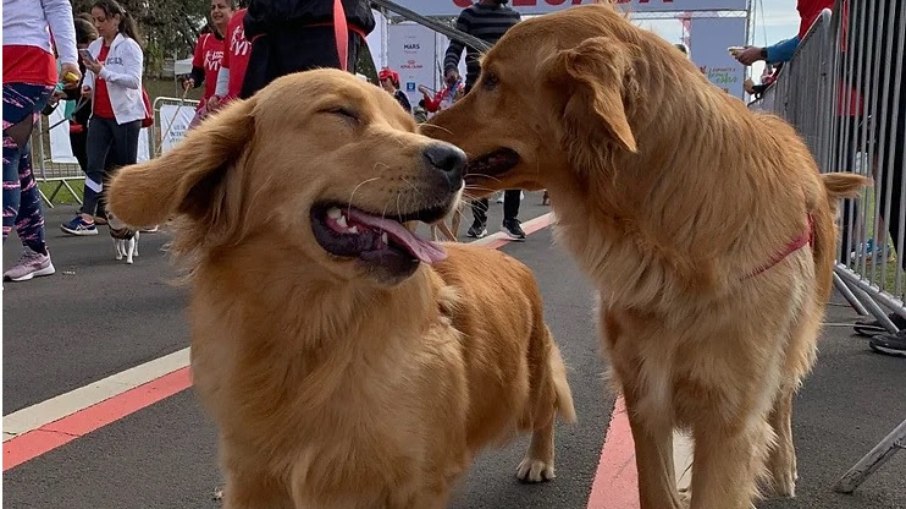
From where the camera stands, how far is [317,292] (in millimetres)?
2195

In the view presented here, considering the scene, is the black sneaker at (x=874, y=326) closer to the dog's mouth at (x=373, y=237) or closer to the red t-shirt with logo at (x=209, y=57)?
the dog's mouth at (x=373, y=237)

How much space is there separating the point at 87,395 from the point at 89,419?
0.32 meters

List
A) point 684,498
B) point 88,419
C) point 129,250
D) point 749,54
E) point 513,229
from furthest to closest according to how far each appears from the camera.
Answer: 1. point 513,229
2. point 129,250
3. point 749,54
4. point 88,419
5. point 684,498

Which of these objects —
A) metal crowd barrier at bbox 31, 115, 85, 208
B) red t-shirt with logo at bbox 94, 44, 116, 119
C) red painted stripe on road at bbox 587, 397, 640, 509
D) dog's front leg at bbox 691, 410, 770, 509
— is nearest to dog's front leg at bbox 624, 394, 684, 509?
dog's front leg at bbox 691, 410, 770, 509

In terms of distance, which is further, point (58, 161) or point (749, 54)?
point (58, 161)

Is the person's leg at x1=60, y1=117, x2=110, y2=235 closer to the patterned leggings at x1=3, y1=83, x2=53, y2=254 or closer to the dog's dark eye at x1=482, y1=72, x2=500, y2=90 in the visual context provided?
the patterned leggings at x1=3, y1=83, x2=53, y2=254

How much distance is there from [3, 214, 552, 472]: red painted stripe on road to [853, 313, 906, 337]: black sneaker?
328 centimetres

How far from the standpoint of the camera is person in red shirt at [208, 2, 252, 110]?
4.75 m

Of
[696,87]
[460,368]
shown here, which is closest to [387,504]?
[460,368]

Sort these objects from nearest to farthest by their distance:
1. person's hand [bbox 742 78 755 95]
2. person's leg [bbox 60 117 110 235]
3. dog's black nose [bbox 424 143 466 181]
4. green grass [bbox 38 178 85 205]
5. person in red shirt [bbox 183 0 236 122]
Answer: dog's black nose [bbox 424 143 466 181], person in red shirt [bbox 183 0 236 122], person's leg [bbox 60 117 110 235], person's hand [bbox 742 78 755 95], green grass [bbox 38 178 85 205]

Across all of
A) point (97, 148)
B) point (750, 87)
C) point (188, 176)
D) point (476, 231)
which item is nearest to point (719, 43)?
point (750, 87)

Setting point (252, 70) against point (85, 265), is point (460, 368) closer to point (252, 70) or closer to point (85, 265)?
point (252, 70)

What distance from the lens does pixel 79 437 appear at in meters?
3.36

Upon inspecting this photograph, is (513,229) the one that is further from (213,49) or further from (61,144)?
(61,144)
